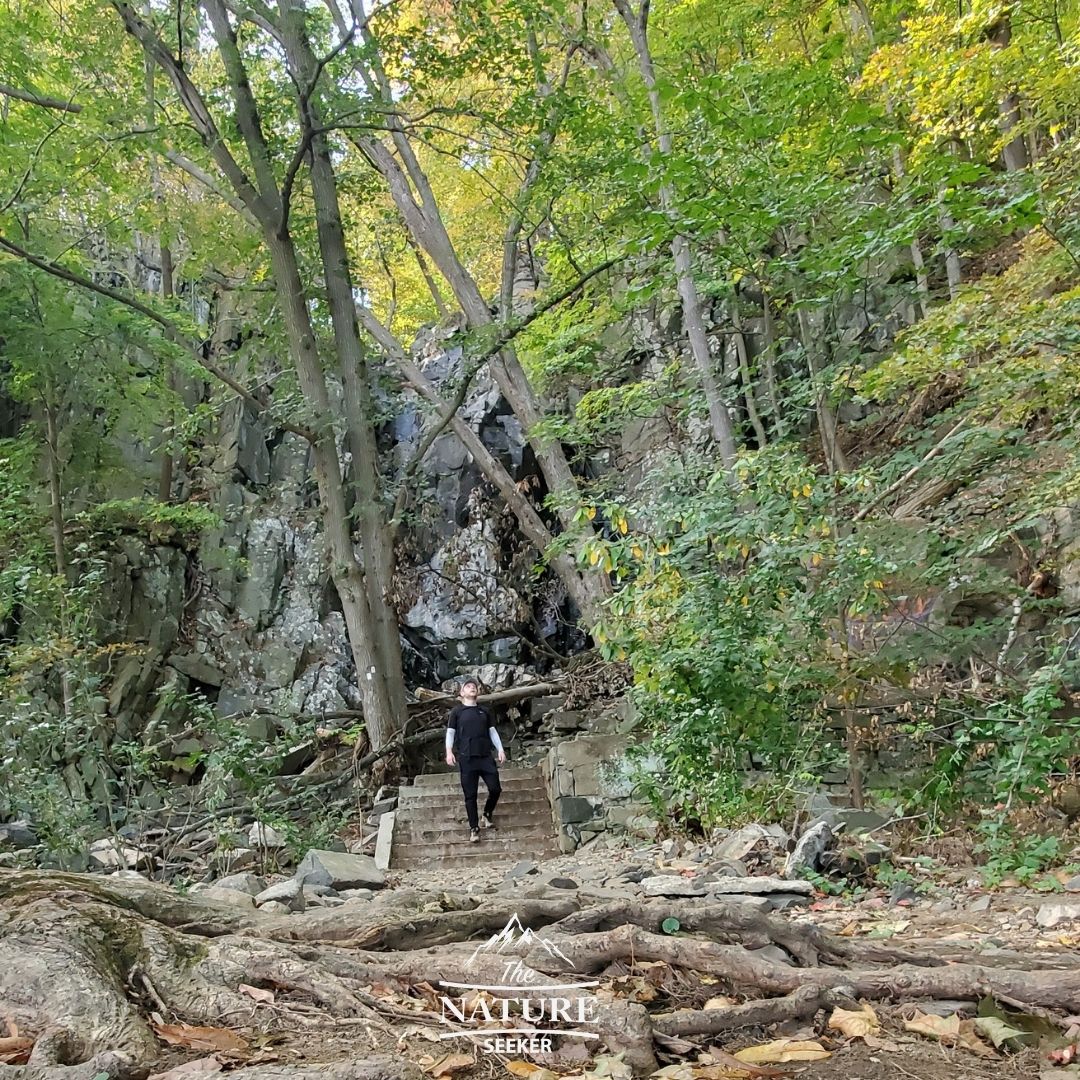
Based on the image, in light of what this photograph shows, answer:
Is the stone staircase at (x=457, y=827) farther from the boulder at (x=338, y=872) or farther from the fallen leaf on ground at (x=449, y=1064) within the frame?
the fallen leaf on ground at (x=449, y=1064)

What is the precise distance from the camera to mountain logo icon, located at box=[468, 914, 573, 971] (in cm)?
263

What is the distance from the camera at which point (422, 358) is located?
1958 centimetres

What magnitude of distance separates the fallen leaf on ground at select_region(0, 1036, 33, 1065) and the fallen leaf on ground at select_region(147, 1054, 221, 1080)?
340 mm

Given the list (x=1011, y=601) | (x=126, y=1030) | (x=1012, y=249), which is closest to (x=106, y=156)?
(x=126, y=1030)

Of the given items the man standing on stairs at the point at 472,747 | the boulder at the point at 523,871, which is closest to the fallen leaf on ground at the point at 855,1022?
the boulder at the point at 523,871

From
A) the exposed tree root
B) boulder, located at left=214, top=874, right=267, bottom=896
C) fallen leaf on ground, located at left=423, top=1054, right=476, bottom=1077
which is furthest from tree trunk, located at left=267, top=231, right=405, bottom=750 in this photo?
fallen leaf on ground, located at left=423, top=1054, right=476, bottom=1077

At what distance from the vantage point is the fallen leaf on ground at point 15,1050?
6.14 feet

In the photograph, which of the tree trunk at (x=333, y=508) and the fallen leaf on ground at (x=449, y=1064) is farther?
the tree trunk at (x=333, y=508)

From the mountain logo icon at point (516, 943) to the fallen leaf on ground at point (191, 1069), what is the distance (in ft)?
2.91

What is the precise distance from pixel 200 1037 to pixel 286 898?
2.29m

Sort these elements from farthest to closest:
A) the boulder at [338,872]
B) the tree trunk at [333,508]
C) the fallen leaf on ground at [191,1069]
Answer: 1. the tree trunk at [333,508]
2. the boulder at [338,872]
3. the fallen leaf on ground at [191,1069]

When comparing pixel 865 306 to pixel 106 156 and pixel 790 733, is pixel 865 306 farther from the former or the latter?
pixel 106 156

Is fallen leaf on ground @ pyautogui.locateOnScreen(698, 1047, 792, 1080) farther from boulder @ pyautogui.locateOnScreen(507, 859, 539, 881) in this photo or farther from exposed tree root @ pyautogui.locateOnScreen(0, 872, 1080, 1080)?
boulder @ pyautogui.locateOnScreen(507, 859, 539, 881)

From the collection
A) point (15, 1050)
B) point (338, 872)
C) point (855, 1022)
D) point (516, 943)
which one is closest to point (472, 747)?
point (338, 872)
